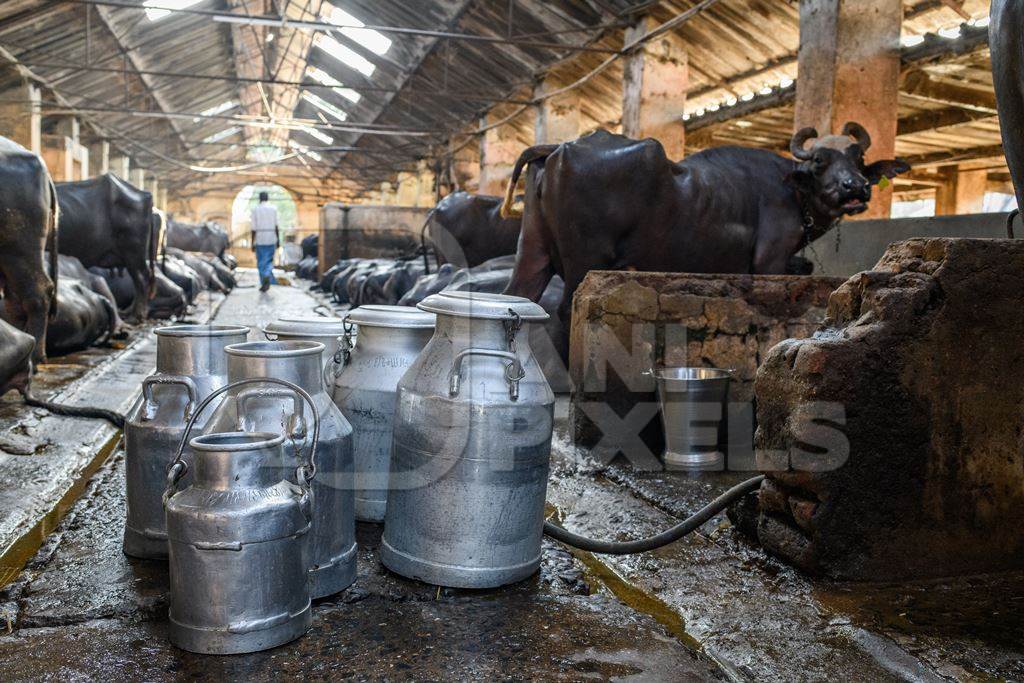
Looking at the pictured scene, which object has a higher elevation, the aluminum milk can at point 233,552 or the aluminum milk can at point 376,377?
the aluminum milk can at point 376,377

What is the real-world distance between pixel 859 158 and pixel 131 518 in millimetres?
5408

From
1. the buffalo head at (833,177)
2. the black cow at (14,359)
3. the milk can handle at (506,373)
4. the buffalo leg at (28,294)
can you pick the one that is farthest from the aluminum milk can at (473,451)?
the buffalo leg at (28,294)

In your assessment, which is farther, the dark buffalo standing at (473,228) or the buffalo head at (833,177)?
the dark buffalo standing at (473,228)

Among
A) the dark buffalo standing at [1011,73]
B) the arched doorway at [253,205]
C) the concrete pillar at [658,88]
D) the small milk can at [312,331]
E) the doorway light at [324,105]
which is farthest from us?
the arched doorway at [253,205]

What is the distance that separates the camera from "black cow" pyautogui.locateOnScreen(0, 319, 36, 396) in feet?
14.7

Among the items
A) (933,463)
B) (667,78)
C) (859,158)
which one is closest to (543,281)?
(859,158)

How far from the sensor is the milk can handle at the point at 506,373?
7.73ft

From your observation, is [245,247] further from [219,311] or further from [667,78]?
[667,78]

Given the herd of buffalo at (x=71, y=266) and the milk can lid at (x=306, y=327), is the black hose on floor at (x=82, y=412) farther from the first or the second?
the milk can lid at (x=306, y=327)

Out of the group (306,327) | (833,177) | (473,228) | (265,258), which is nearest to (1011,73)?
(306,327)

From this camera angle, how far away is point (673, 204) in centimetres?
546

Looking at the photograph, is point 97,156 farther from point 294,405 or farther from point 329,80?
point 294,405

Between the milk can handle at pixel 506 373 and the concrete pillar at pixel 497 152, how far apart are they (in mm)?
17047

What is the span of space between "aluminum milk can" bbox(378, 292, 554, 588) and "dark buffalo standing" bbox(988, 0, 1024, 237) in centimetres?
126
